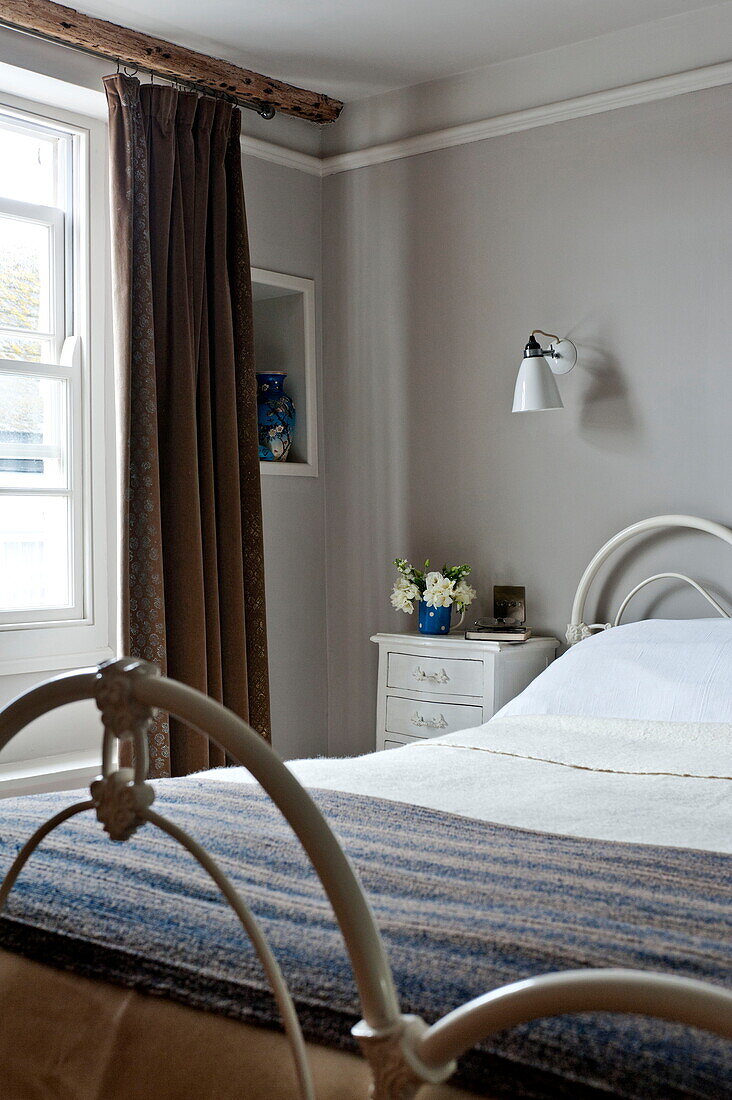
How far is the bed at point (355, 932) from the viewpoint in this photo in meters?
0.80

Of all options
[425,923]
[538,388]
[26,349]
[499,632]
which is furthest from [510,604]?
[425,923]

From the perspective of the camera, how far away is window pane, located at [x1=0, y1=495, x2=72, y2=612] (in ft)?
10.1

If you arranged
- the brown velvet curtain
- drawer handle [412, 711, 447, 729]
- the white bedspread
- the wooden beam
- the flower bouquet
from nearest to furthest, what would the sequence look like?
the white bedspread, the wooden beam, the brown velvet curtain, drawer handle [412, 711, 447, 729], the flower bouquet

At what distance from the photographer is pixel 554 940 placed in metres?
1.08

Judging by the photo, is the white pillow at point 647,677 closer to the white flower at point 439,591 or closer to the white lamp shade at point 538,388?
the white flower at point 439,591

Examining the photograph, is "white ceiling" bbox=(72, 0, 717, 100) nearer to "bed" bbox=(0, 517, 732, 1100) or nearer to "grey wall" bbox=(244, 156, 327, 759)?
"grey wall" bbox=(244, 156, 327, 759)

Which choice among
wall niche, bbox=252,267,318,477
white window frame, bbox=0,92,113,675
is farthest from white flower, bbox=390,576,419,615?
white window frame, bbox=0,92,113,675

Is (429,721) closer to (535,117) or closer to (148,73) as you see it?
(535,117)

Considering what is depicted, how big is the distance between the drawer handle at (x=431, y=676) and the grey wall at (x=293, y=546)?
0.60 metres

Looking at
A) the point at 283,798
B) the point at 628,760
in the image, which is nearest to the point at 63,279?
the point at 628,760

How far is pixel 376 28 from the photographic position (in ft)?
10.4

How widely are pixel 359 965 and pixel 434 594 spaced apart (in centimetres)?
257

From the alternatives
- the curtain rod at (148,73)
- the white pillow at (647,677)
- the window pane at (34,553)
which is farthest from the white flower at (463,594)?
the curtain rod at (148,73)

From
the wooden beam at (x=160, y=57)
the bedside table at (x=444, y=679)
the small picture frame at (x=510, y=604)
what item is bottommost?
the bedside table at (x=444, y=679)
